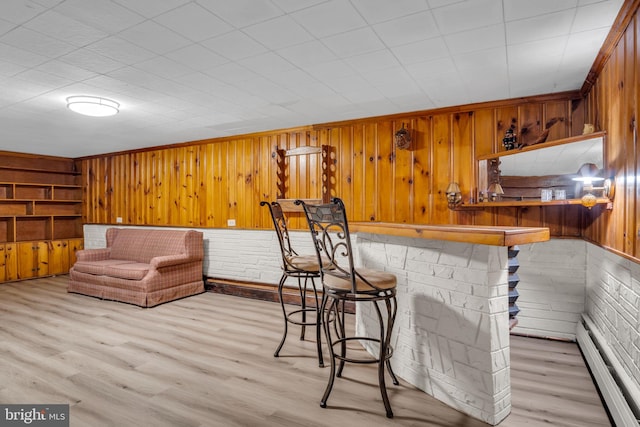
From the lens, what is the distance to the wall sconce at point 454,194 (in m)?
3.83

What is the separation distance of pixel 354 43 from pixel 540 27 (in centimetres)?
113

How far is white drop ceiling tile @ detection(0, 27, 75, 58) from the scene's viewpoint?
90.0 inches

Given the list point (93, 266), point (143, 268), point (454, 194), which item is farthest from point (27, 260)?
point (454, 194)

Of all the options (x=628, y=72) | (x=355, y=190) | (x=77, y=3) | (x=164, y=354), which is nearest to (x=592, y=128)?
(x=628, y=72)

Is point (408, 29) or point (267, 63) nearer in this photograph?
point (408, 29)

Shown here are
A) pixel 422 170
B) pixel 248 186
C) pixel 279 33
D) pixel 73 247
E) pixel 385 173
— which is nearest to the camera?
pixel 279 33

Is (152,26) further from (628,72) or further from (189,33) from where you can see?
(628,72)

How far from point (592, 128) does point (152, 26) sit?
3.22 metres

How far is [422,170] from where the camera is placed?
163 inches

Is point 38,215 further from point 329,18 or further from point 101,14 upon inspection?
point 329,18

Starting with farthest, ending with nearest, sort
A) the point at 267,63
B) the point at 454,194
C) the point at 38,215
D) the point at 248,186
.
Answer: the point at 38,215 → the point at 248,186 → the point at 454,194 → the point at 267,63

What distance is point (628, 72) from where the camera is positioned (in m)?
2.08

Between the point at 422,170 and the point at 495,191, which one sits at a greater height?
the point at 422,170

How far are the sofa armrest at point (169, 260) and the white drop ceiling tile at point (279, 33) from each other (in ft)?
10.9
